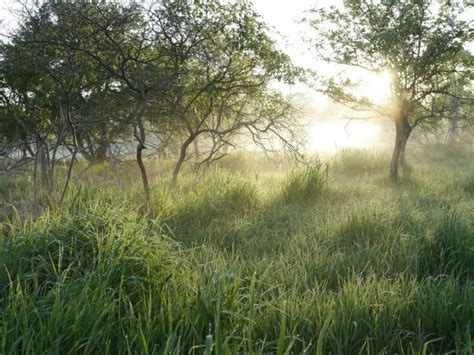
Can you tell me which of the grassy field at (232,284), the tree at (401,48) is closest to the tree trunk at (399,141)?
the tree at (401,48)

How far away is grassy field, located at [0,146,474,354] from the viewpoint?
76.2 inches

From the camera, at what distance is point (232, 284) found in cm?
245

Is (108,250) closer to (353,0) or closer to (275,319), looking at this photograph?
(275,319)

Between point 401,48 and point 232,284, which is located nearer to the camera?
point 232,284

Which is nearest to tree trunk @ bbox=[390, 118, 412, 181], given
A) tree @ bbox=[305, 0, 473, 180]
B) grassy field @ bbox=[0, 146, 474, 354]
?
tree @ bbox=[305, 0, 473, 180]

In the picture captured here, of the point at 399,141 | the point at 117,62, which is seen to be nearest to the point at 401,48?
the point at 399,141

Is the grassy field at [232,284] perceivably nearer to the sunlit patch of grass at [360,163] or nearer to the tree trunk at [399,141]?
the tree trunk at [399,141]

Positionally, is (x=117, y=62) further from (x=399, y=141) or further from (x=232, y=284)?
(x=399, y=141)

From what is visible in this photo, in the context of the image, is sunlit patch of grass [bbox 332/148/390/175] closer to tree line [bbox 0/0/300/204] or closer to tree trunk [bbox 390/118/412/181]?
tree trunk [bbox 390/118/412/181]

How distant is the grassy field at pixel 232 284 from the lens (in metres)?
1.94

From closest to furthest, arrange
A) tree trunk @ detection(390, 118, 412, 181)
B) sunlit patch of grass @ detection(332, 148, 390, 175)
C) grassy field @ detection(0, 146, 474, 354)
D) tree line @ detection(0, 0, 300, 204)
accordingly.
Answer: grassy field @ detection(0, 146, 474, 354)
tree line @ detection(0, 0, 300, 204)
tree trunk @ detection(390, 118, 412, 181)
sunlit patch of grass @ detection(332, 148, 390, 175)

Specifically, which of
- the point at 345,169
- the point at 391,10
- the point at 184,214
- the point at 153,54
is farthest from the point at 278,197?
the point at 345,169

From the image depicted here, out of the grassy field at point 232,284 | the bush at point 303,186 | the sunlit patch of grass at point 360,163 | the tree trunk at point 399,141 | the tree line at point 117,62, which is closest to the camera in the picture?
the grassy field at point 232,284

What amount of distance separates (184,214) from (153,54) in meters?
2.46
